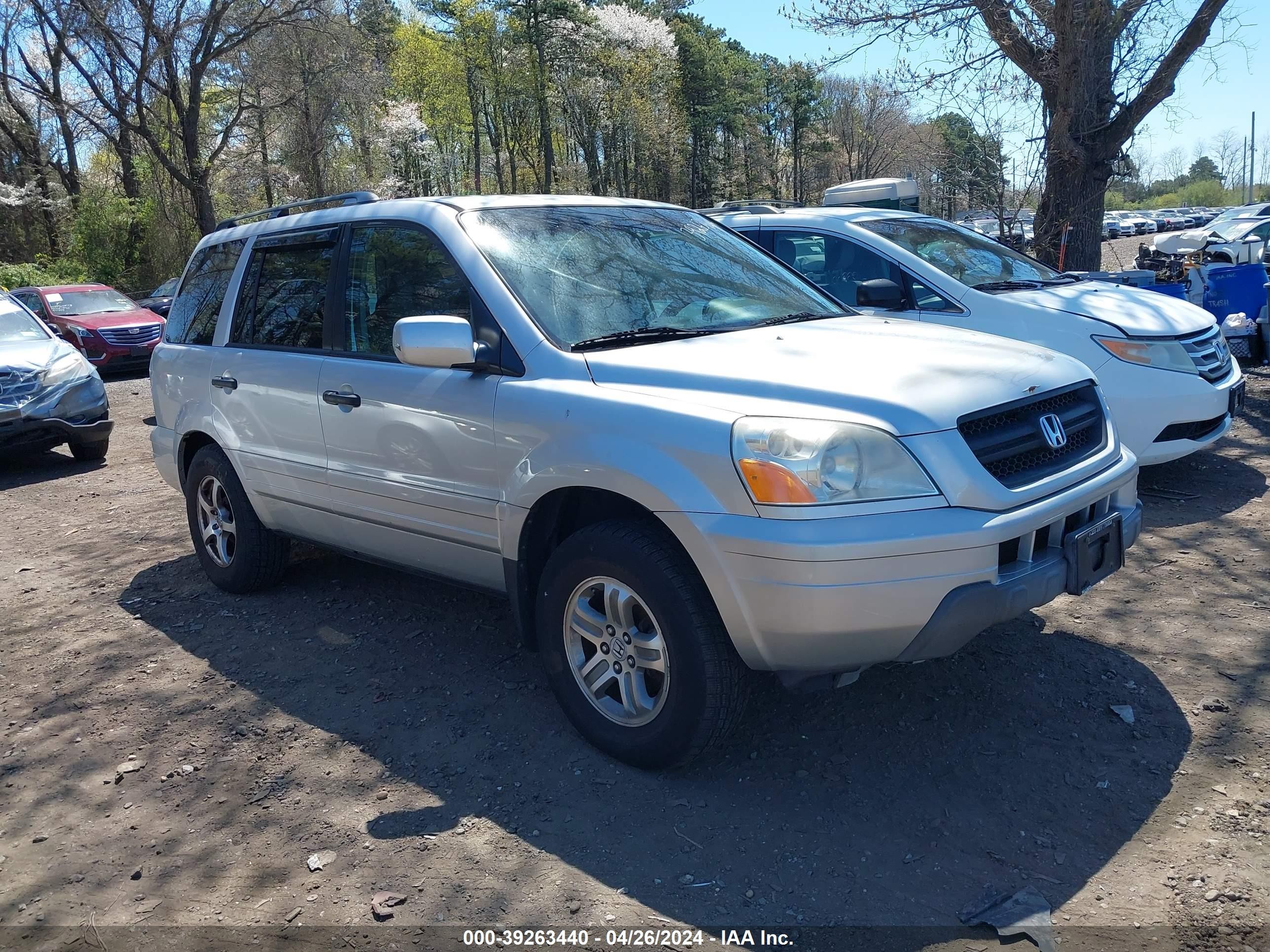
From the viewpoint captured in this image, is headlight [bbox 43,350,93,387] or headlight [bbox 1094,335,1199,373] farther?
headlight [bbox 43,350,93,387]

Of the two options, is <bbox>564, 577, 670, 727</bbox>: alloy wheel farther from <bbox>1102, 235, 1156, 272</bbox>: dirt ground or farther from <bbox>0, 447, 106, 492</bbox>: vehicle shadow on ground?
<bbox>1102, 235, 1156, 272</bbox>: dirt ground

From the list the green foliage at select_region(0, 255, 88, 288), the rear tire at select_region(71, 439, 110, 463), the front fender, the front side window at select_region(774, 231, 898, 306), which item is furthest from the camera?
the green foliage at select_region(0, 255, 88, 288)

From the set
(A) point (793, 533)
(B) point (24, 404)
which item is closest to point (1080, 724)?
(A) point (793, 533)

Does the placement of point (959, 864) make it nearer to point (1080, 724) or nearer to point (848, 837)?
point (848, 837)

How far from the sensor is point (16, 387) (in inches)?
356

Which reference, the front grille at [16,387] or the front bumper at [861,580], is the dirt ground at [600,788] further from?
the front grille at [16,387]

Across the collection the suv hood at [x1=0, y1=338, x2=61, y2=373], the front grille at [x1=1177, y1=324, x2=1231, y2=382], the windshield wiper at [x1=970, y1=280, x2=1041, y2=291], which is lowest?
the front grille at [x1=1177, y1=324, x2=1231, y2=382]

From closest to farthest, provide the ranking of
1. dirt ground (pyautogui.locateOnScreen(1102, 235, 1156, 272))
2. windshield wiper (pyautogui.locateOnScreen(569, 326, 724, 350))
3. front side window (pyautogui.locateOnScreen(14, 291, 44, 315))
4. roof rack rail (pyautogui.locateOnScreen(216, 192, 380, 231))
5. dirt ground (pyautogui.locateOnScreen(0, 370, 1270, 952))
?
dirt ground (pyautogui.locateOnScreen(0, 370, 1270, 952))
windshield wiper (pyautogui.locateOnScreen(569, 326, 724, 350))
roof rack rail (pyautogui.locateOnScreen(216, 192, 380, 231))
front side window (pyautogui.locateOnScreen(14, 291, 44, 315))
dirt ground (pyautogui.locateOnScreen(1102, 235, 1156, 272))

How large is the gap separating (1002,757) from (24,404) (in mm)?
8756

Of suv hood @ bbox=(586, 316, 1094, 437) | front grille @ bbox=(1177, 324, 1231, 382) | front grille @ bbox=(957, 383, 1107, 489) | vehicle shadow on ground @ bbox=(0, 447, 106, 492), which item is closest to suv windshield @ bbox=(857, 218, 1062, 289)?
front grille @ bbox=(1177, 324, 1231, 382)

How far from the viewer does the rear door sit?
459 centimetres

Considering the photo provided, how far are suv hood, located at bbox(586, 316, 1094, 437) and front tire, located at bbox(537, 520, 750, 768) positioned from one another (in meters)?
0.50

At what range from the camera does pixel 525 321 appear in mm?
3701

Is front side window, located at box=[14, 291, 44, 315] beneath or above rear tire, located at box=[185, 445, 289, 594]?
above
